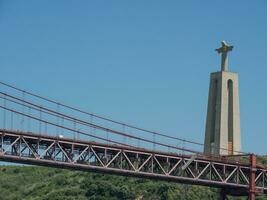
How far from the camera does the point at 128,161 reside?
99375mm

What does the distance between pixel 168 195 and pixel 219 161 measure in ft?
234

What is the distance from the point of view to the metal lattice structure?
92500 millimetres

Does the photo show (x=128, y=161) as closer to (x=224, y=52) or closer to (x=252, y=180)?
(x=252, y=180)

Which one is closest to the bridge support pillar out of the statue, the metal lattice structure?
the metal lattice structure

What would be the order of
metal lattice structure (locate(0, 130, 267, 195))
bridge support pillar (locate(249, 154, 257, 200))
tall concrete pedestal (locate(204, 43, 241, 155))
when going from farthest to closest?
tall concrete pedestal (locate(204, 43, 241, 155))
bridge support pillar (locate(249, 154, 257, 200))
metal lattice structure (locate(0, 130, 267, 195))

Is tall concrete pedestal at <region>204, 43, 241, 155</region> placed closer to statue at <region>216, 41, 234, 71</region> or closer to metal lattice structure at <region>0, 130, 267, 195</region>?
statue at <region>216, 41, 234, 71</region>

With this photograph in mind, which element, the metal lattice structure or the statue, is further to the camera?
the statue

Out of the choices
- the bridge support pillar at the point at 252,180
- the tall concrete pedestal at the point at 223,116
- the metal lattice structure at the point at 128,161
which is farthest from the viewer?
the tall concrete pedestal at the point at 223,116

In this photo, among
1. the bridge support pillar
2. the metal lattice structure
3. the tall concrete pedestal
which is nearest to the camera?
the metal lattice structure

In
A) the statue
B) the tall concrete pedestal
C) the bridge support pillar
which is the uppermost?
the statue

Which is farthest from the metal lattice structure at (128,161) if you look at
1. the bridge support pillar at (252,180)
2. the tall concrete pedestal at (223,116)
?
the tall concrete pedestal at (223,116)

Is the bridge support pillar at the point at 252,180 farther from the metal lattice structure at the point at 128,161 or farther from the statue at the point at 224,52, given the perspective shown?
the statue at the point at 224,52

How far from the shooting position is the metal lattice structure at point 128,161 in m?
92.5

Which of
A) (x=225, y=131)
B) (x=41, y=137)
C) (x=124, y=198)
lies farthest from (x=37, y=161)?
(x=124, y=198)
